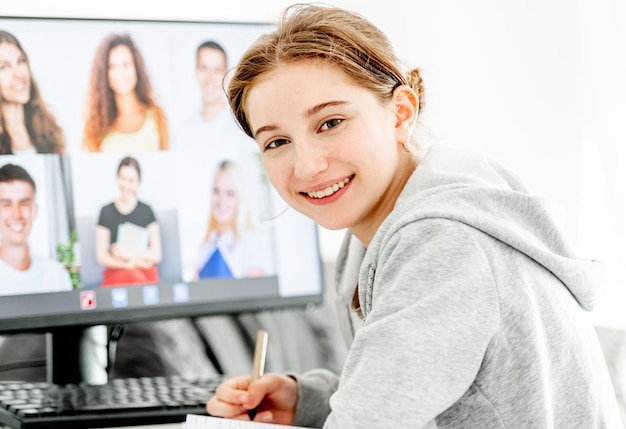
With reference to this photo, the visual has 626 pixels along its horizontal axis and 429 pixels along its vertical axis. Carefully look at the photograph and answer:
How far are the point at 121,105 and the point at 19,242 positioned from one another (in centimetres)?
22

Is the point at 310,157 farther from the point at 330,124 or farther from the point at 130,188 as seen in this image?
the point at 130,188

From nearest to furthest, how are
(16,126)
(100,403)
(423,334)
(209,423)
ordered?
(423,334)
(209,423)
(100,403)
(16,126)

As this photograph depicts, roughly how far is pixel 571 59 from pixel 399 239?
43.2 inches

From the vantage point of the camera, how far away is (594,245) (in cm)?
164

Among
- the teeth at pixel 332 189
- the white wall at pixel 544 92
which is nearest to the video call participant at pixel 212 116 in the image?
the teeth at pixel 332 189

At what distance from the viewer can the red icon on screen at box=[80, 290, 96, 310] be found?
1.05 metres

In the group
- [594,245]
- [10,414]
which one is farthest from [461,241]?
[594,245]

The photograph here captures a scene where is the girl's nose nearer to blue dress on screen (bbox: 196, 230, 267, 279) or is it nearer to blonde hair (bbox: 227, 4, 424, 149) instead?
blonde hair (bbox: 227, 4, 424, 149)

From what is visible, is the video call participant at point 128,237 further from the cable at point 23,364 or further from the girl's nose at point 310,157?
the girl's nose at point 310,157

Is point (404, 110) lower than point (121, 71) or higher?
lower

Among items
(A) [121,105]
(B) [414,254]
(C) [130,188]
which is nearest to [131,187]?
(C) [130,188]

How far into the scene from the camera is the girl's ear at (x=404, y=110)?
0.87 m

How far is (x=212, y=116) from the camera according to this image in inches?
45.4

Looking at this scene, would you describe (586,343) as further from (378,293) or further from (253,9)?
(253,9)
